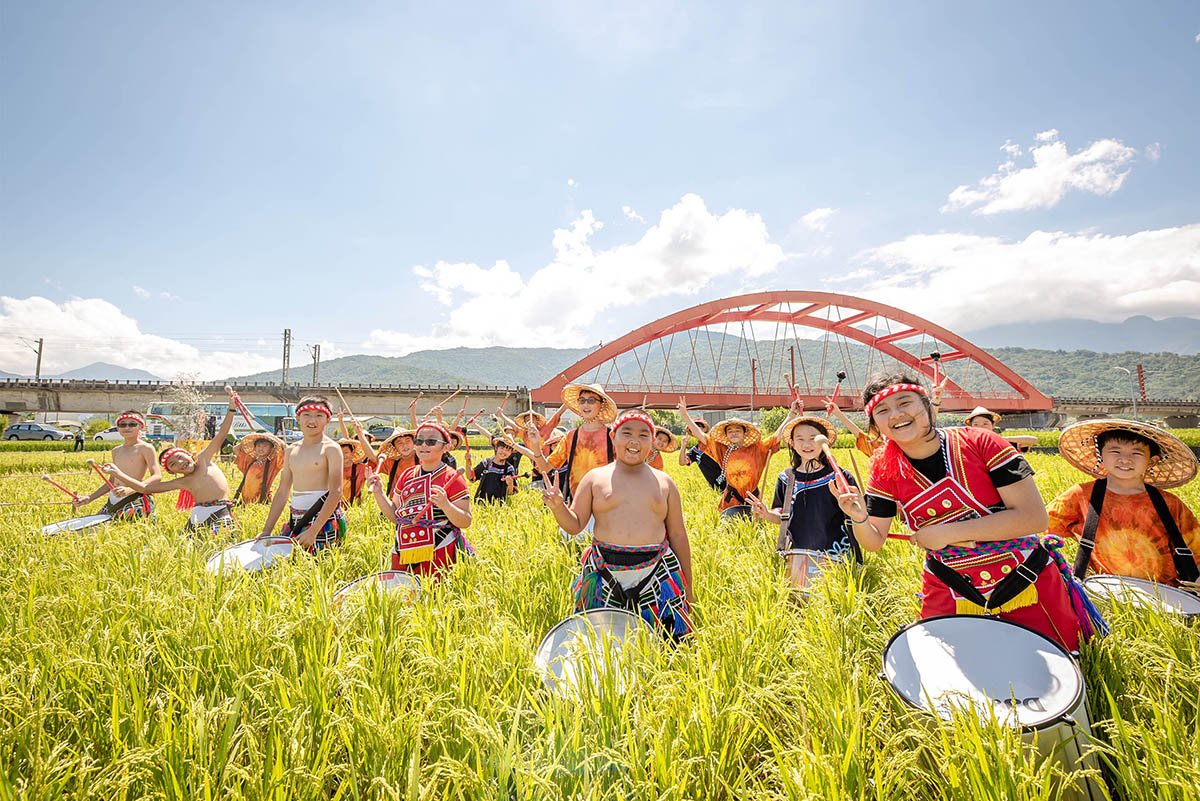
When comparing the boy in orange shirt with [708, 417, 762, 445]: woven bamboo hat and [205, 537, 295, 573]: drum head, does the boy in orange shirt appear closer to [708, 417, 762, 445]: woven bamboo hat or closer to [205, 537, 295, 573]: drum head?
[708, 417, 762, 445]: woven bamboo hat

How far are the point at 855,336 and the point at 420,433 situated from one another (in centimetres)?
5364

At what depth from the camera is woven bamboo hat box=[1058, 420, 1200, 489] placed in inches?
131

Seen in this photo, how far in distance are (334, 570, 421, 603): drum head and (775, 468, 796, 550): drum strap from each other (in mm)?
2980

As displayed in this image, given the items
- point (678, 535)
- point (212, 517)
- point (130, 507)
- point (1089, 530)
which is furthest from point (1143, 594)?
point (130, 507)

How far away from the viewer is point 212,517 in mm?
5914

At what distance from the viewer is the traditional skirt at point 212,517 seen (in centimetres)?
577

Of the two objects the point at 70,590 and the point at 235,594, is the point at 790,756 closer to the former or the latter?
the point at 235,594

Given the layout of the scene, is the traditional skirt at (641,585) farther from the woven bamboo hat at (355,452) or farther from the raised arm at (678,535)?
the woven bamboo hat at (355,452)

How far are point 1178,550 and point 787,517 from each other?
236 cm

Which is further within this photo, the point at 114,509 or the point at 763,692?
the point at 114,509

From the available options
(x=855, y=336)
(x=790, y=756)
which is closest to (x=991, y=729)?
(x=790, y=756)

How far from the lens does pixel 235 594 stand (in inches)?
123

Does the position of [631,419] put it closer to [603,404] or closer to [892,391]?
[892,391]

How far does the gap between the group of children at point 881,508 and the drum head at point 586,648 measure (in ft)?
1.42
